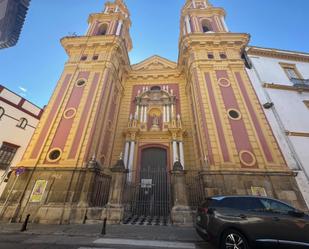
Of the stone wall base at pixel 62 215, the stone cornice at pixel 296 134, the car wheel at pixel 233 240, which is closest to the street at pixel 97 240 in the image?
the car wheel at pixel 233 240

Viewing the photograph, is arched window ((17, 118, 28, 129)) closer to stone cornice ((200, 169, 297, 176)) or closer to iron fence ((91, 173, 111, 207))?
iron fence ((91, 173, 111, 207))

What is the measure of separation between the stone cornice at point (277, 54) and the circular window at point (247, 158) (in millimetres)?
11124

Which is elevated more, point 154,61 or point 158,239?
point 154,61

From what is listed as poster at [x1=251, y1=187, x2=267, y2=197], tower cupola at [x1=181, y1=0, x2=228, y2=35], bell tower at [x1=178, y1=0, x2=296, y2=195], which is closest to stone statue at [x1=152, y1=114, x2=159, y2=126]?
bell tower at [x1=178, y1=0, x2=296, y2=195]

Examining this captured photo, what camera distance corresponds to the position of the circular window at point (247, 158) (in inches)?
404

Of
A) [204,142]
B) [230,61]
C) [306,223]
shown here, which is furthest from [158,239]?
[230,61]

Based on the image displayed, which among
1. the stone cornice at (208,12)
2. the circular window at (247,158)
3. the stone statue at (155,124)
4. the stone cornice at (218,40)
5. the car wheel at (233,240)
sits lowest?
the car wheel at (233,240)

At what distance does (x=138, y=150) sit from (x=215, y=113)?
23.7 ft

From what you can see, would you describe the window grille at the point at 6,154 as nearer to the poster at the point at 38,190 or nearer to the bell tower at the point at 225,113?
the poster at the point at 38,190

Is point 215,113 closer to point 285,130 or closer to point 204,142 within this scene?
point 204,142

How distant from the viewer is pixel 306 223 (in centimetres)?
420

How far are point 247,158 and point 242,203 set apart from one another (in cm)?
667

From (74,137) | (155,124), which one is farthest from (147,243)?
(155,124)

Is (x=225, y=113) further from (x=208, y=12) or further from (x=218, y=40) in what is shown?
(x=208, y=12)
